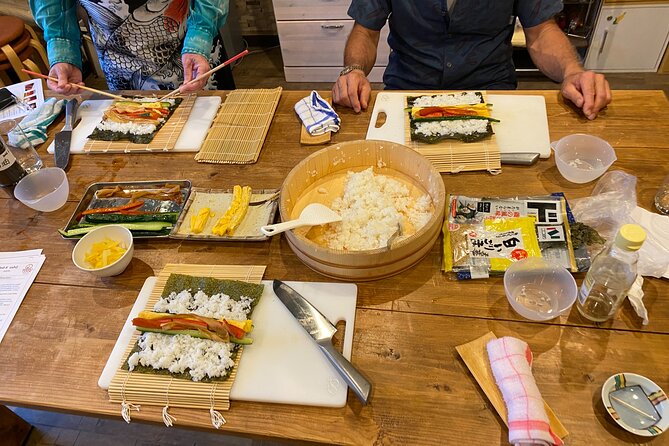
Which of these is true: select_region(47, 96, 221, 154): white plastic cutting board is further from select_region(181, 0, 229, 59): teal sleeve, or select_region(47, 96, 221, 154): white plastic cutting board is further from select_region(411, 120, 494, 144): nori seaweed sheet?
select_region(411, 120, 494, 144): nori seaweed sheet

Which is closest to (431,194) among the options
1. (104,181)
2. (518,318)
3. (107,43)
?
(518,318)

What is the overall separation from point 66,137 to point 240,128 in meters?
0.66

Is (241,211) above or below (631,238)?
below

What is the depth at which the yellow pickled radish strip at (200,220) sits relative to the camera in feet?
4.15

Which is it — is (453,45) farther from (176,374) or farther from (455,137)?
(176,374)

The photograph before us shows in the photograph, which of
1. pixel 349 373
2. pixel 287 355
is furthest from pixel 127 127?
pixel 349 373

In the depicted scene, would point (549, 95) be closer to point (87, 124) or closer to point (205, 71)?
point (205, 71)

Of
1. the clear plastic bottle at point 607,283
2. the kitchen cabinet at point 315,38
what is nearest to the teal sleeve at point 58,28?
the kitchen cabinet at point 315,38

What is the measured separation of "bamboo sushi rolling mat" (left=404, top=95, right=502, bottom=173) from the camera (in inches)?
53.6

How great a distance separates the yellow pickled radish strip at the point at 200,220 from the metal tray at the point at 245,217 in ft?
0.04

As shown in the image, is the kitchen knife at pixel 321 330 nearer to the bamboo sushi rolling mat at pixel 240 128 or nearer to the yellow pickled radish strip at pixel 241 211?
the yellow pickled radish strip at pixel 241 211

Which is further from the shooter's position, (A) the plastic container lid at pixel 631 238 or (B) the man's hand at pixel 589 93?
(B) the man's hand at pixel 589 93

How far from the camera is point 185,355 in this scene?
0.99 m

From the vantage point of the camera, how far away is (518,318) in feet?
3.35
